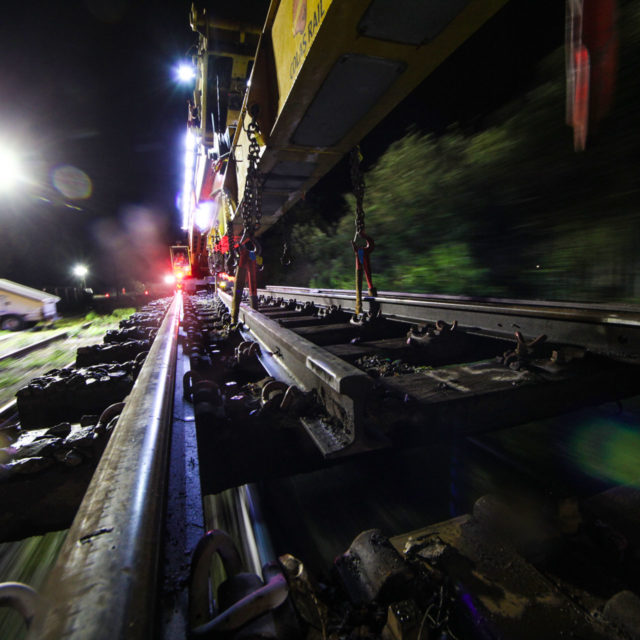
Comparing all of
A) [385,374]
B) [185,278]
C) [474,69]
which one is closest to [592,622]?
[385,374]

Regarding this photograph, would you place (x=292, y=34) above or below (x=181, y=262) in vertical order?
above

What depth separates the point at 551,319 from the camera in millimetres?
2455

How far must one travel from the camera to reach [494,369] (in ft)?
6.75

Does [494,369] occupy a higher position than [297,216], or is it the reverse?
[297,216]

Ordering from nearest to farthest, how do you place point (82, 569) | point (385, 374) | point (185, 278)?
point (82, 569) < point (385, 374) < point (185, 278)

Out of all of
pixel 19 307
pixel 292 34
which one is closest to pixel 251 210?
pixel 292 34

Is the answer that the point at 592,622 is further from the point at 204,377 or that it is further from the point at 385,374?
the point at 204,377

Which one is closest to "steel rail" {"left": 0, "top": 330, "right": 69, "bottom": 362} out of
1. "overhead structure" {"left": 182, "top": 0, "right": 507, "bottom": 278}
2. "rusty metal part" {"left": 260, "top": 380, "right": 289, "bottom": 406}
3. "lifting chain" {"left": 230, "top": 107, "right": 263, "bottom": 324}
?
"lifting chain" {"left": 230, "top": 107, "right": 263, "bottom": 324}

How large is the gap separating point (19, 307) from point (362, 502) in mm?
14393

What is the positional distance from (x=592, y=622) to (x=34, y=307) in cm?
1573

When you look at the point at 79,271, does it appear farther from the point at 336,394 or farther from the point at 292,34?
the point at 336,394

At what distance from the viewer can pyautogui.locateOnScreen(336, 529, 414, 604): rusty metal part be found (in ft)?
2.98

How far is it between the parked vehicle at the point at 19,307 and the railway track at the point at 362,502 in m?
12.1

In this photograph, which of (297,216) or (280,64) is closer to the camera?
(280,64)
